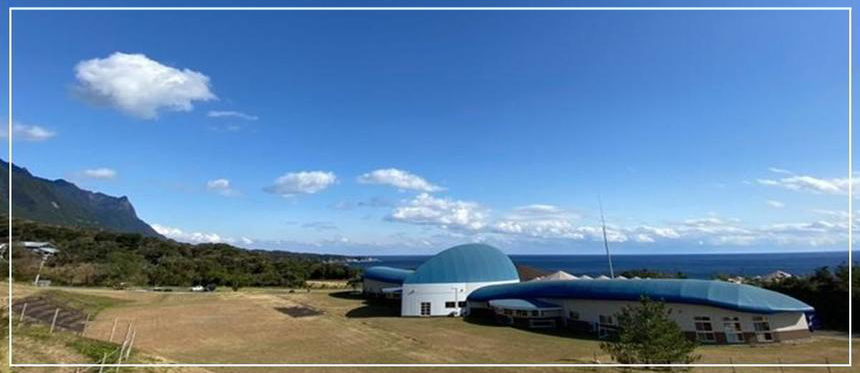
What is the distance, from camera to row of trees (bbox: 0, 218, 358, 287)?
197 ft

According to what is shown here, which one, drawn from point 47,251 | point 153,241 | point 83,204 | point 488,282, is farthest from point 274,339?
point 83,204

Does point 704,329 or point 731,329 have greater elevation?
point 731,329

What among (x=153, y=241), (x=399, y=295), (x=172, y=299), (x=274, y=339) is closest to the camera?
(x=274, y=339)

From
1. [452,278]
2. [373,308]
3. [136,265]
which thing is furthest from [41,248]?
[452,278]

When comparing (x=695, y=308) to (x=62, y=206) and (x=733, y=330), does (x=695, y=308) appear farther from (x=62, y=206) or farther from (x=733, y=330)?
(x=62, y=206)

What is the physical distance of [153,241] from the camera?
300 feet

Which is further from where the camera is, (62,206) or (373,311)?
(62,206)

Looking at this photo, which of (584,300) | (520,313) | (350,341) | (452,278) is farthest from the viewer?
(452,278)

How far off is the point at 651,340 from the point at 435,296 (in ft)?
68.9

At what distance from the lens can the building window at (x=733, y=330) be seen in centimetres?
2492

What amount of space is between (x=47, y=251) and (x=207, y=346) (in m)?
53.9

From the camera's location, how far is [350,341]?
26453 mm

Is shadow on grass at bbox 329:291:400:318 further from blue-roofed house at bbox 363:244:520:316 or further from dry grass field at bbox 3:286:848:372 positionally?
blue-roofed house at bbox 363:244:520:316

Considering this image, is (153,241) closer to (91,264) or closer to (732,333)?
(91,264)
